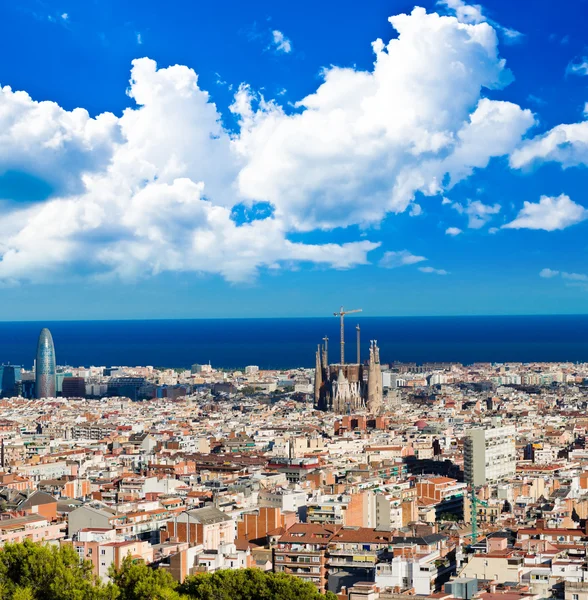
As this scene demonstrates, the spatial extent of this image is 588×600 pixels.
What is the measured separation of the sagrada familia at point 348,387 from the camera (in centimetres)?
6519

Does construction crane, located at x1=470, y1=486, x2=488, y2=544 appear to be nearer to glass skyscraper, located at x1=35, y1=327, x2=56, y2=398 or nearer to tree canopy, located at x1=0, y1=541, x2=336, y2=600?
tree canopy, located at x1=0, y1=541, x2=336, y2=600

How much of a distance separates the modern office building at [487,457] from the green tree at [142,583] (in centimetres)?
1736

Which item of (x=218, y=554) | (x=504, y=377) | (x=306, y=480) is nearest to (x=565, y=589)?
(x=218, y=554)

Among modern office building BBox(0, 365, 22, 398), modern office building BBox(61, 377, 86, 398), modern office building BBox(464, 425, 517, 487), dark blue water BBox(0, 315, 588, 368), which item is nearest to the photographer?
modern office building BBox(464, 425, 517, 487)

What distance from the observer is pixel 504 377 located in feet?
275

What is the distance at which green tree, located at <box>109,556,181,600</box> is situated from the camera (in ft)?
59.6

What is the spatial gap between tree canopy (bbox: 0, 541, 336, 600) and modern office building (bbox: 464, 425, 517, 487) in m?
17.0

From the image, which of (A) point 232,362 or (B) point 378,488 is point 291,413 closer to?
(B) point 378,488

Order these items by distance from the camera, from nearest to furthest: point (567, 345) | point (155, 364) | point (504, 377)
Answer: point (504, 377) < point (155, 364) < point (567, 345)

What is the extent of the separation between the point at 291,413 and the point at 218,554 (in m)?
39.5

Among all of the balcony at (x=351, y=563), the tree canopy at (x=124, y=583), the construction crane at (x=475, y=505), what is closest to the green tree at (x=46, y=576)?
the tree canopy at (x=124, y=583)

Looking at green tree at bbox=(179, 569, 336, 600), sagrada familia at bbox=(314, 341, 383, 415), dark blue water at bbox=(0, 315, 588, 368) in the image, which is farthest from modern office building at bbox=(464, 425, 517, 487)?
dark blue water at bbox=(0, 315, 588, 368)

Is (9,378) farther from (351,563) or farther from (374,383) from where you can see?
(351,563)

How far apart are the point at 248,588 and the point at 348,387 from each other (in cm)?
4762
